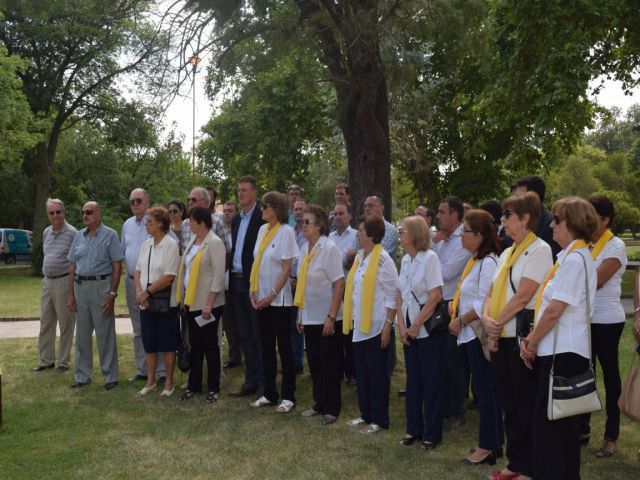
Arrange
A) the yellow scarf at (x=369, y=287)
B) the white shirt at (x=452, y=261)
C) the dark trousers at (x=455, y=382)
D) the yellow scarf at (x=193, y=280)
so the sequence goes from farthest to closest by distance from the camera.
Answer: the yellow scarf at (x=193, y=280) → the white shirt at (x=452, y=261) → the dark trousers at (x=455, y=382) → the yellow scarf at (x=369, y=287)

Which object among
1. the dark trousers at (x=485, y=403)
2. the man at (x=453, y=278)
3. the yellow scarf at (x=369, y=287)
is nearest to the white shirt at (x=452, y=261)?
the man at (x=453, y=278)

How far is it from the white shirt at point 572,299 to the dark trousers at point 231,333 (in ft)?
18.3

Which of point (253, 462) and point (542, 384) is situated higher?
point (542, 384)

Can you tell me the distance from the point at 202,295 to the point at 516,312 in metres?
3.76

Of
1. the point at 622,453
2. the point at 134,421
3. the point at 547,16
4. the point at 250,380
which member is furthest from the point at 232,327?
the point at 547,16

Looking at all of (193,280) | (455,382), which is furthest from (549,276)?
(193,280)

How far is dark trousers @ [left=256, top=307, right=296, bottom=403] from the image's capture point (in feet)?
23.1

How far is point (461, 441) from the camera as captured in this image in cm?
589

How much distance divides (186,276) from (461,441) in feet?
10.9

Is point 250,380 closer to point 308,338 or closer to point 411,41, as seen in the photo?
point 308,338

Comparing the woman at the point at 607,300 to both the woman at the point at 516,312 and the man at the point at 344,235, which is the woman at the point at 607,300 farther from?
the man at the point at 344,235

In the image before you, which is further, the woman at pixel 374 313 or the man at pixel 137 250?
the man at pixel 137 250

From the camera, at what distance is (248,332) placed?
7766 mm

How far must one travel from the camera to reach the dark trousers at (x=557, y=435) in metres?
4.12
